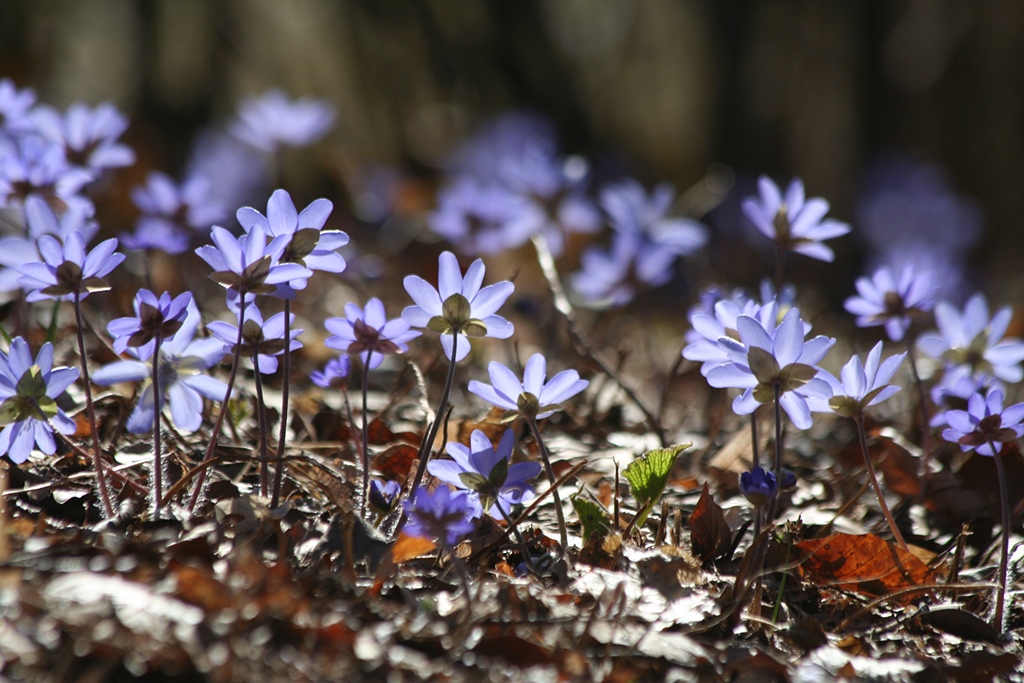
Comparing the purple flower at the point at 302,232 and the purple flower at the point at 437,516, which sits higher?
the purple flower at the point at 302,232

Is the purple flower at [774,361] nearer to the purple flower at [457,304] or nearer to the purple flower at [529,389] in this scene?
the purple flower at [529,389]

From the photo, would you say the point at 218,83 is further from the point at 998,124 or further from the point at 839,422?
the point at 998,124

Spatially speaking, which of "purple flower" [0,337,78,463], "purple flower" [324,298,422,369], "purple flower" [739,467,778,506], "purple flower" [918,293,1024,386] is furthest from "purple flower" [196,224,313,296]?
"purple flower" [918,293,1024,386]

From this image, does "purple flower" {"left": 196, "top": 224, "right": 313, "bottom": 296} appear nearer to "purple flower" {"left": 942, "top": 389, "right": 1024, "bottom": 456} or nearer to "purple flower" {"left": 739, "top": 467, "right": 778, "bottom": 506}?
"purple flower" {"left": 739, "top": 467, "right": 778, "bottom": 506}

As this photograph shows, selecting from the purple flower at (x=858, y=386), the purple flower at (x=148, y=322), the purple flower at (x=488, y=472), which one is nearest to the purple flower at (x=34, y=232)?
the purple flower at (x=148, y=322)

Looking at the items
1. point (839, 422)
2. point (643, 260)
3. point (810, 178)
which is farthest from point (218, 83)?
point (839, 422)
